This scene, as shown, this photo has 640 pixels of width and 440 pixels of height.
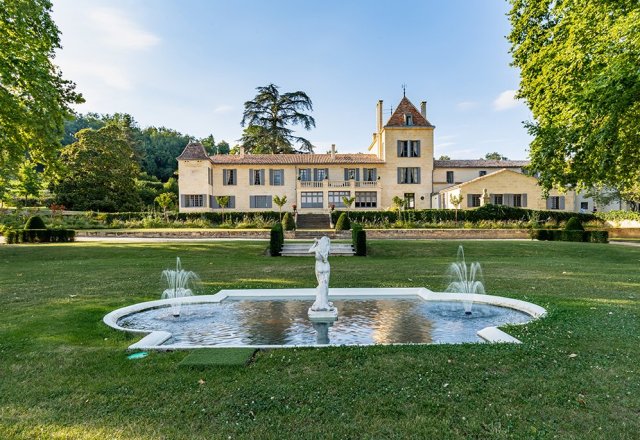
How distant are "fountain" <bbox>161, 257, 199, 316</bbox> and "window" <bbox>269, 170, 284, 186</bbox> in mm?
26877

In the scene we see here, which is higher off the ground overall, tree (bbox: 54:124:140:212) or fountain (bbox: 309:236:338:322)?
tree (bbox: 54:124:140:212)

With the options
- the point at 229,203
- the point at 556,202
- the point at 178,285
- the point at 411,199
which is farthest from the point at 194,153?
the point at 556,202

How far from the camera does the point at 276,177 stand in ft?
136

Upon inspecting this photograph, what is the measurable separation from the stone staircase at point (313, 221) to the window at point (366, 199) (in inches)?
157

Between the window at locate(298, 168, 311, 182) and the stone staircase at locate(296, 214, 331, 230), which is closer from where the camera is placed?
the stone staircase at locate(296, 214, 331, 230)

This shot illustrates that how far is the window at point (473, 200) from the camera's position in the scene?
1458 inches

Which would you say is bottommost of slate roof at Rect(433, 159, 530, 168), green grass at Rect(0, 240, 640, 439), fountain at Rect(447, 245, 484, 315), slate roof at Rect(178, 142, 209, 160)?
fountain at Rect(447, 245, 484, 315)

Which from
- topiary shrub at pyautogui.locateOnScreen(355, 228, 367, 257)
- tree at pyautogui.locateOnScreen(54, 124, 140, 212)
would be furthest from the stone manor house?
topiary shrub at pyautogui.locateOnScreen(355, 228, 367, 257)

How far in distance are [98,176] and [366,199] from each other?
26.9 metres

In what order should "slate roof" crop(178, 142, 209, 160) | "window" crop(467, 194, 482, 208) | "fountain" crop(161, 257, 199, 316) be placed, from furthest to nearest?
"slate roof" crop(178, 142, 209, 160), "window" crop(467, 194, 482, 208), "fountain" crop(161, 257, 199, 316)

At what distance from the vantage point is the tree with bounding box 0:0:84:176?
14.0m

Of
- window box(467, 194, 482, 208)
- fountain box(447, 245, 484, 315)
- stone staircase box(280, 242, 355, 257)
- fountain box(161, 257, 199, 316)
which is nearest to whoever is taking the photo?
fountain box(161, 257, 199, 316)

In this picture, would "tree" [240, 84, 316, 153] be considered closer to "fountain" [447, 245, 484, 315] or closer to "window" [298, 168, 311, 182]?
"window" [298, 168, 311, 182]

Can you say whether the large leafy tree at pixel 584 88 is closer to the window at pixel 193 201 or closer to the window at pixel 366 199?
the window at pixel 366 199
